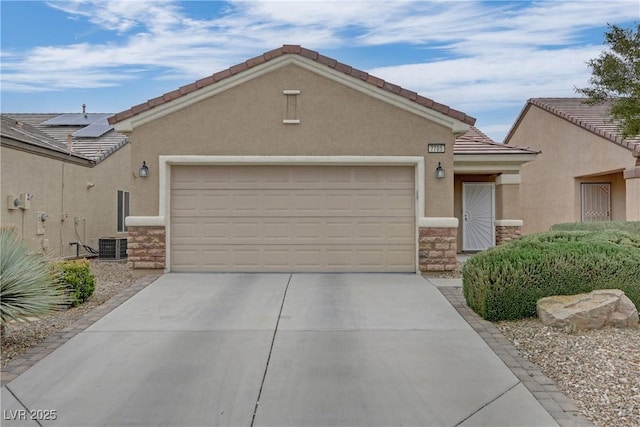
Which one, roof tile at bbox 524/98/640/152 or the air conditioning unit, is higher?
roof tile at bbox 524/98/640/152

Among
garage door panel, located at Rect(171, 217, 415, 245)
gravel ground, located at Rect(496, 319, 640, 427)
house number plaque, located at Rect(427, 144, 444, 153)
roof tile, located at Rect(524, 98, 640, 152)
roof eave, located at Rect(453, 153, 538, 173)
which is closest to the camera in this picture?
gravel ground, located at Rect(496, 319, 640, 427)

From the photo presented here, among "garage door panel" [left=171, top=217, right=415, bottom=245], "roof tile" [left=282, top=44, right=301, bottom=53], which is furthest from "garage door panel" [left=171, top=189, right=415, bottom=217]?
"roof tile" [left=282, top=44, right=301, bottom=53]

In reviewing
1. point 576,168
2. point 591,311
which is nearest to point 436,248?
point 591,311

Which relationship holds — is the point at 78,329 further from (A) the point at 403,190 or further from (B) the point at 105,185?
(B) the point at 105,185

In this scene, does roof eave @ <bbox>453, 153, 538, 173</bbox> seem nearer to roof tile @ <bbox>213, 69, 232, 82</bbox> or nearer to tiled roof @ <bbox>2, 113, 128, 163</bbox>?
roof tile @ <bbox>213, 69, 232, 82</bbox>

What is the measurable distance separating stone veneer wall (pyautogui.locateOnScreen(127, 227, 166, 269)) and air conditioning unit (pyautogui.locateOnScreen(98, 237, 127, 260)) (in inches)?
189

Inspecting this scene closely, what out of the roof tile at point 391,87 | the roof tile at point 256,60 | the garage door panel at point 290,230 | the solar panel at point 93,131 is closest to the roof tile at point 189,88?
the roof tile at point 256,60

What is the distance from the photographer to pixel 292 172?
35.6 feet

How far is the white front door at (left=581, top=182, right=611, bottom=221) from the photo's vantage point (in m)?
17.9

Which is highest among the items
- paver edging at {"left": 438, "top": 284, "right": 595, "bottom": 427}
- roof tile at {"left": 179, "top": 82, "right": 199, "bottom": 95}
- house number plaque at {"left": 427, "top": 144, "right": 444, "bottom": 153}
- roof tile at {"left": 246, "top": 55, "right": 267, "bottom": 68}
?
roof tile at {"left": 246, "top": 55, "right": 267, "bottom": 68}

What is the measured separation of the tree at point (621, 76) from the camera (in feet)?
36.5

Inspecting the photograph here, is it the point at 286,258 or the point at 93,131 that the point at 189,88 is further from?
the point at 93,131

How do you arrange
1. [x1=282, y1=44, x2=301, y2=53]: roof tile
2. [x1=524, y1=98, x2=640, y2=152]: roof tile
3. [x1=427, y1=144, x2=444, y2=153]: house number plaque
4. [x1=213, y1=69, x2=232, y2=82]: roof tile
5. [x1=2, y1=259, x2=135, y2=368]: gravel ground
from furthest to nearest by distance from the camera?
1. [x1=524, y1=98, x2=640, y2=152]: roof tile
2. [x1=427, y1=144, x2=444, y2=153]: house number plaque
3. [x1=282, y1=44, x2=301, y2=53]: roof tile
4. [x1=213, y1=69, x2=232, y2=82]: roof tile
5. [x1=2, y1=259, x2=135, y2=368]: gravel ground

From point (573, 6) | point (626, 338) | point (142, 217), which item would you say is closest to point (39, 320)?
point (142, 217)
